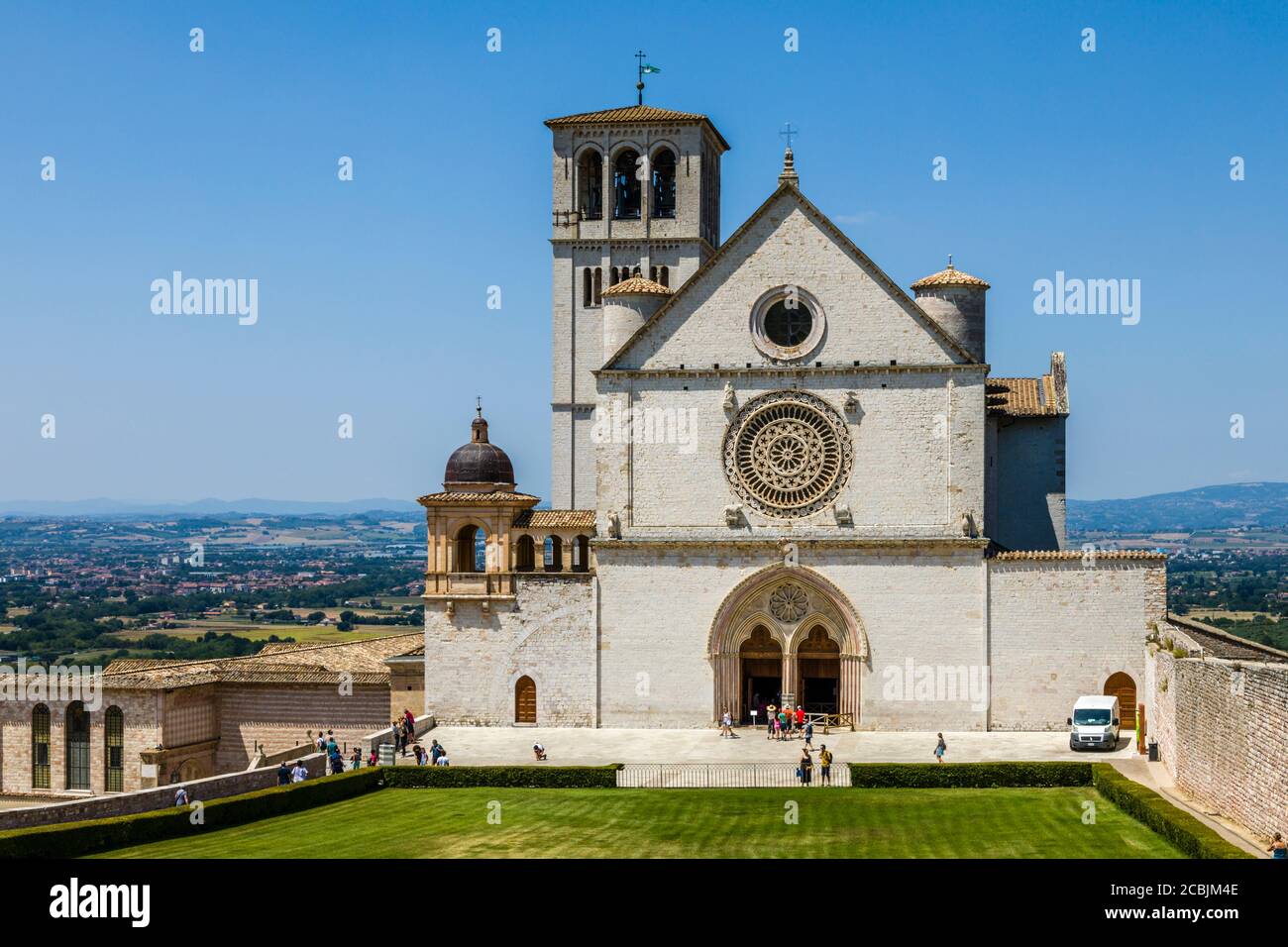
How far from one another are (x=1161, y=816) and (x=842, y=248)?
79.8 ft

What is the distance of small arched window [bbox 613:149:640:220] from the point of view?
73750 mm

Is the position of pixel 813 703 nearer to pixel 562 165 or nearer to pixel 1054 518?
pixel 1054 518

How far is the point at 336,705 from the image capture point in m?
62.8

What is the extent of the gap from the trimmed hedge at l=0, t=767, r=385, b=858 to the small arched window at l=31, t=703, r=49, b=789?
1816cm

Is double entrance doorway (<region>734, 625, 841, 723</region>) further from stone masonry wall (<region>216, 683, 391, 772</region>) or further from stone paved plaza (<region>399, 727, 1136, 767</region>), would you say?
stone masonry wall (<region>216, 683, 391, 772</region>)

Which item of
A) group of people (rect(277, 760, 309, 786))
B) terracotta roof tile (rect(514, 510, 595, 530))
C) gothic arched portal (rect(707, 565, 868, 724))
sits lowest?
group of people (rect(277, 760, 309, 786))

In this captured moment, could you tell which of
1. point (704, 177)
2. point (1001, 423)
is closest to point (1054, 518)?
point (1001, 423)

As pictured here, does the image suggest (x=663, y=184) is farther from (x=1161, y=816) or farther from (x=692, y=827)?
(x=1161, y=816)

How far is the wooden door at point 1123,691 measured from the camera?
180 ft

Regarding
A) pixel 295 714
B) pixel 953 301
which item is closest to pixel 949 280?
pixel 953 301

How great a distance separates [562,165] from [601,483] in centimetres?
2011

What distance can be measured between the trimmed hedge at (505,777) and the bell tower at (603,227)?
2406 centimetres

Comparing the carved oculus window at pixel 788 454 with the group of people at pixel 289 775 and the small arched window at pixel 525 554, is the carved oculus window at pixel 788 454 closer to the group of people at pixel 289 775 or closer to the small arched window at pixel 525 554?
the small arched window at pixel 525 554

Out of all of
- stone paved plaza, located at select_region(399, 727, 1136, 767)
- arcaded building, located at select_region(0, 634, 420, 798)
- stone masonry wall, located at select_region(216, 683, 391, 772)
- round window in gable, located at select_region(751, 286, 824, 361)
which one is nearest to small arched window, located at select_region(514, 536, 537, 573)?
arcaded building, located at select_region(0, 634, 420, 798)
